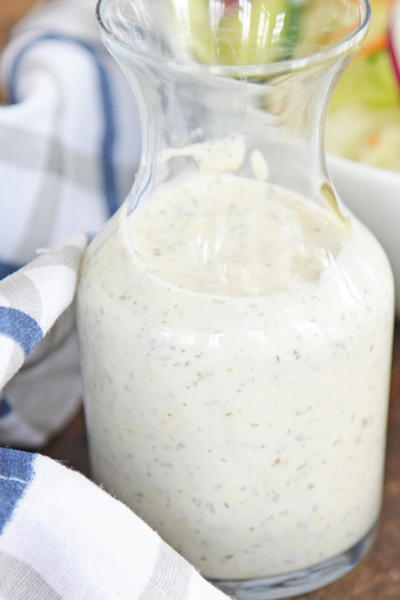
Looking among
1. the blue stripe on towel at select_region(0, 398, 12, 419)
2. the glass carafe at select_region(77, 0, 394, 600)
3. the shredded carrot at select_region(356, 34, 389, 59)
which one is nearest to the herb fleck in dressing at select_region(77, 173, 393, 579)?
the glass carafe at select_region(77, 0, 394, 600)

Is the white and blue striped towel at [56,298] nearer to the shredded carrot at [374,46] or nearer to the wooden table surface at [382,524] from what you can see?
the wooden table surface at [382,524]

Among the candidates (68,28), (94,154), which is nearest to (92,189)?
(94,154)

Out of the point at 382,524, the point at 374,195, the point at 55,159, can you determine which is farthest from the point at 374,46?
the point at 382,524

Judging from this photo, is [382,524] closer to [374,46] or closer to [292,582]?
[292,582]

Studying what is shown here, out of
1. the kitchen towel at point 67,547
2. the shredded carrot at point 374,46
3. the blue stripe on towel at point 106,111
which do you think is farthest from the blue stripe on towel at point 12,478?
the shredded carrot at point 374,46

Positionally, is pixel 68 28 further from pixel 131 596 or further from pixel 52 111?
pixel 131 596

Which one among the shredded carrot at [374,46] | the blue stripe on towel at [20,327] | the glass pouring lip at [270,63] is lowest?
the blue stripe on towel at [20,327]

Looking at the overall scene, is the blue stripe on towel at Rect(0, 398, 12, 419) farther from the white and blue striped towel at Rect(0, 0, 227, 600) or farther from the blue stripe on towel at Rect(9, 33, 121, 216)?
the blue stripe on towel at Rect(9, 33, 121, 216)
